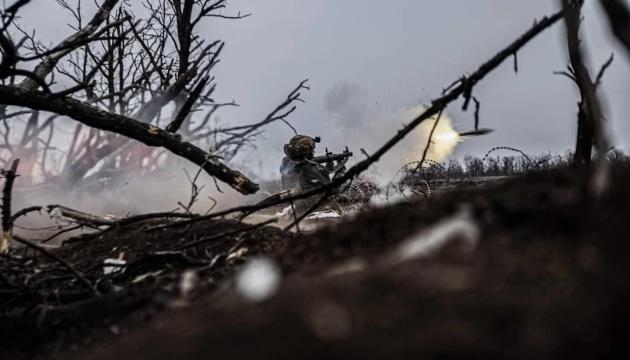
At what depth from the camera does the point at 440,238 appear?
1.30 metres

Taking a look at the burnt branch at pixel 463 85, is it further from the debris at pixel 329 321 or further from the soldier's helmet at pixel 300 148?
the soldier's helmet at pixel 300 148

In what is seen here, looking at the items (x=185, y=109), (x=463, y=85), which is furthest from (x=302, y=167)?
(x=463, y=85)

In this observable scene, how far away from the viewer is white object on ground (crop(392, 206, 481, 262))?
1.26 meters

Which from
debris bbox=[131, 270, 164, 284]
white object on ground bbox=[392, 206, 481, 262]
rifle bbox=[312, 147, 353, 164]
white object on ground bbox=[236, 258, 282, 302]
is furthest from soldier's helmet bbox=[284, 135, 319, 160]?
white object on ground bbox=[392, 206, 481, 262]

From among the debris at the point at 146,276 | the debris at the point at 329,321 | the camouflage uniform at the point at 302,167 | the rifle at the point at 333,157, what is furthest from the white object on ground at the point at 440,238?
the rifle at the point at 333,157

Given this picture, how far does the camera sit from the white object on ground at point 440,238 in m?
1.26

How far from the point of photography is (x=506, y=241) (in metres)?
1.24

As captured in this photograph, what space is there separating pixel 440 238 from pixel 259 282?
1.88 feet

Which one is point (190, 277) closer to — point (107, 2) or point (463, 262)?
point (463, 262)

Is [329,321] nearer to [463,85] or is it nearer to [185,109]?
[463,85]

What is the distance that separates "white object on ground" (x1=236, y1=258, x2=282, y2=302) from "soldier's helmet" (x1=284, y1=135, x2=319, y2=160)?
7.75 m

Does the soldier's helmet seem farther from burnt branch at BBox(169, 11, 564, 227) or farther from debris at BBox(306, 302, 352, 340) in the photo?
debris at BBox(306, 302, 352, 340)

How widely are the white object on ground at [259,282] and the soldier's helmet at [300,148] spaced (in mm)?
7754

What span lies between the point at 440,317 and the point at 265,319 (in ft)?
1.25
